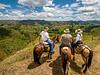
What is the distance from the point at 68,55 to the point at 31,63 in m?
4.44

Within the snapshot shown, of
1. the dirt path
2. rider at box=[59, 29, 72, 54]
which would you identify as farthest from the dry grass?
rider at box=[59, 29, 72, 54]

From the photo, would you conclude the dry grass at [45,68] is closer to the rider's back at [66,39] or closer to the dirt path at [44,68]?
the dirt path at [44,68]

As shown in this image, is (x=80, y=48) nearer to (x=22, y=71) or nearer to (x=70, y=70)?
(x=70, y=70)

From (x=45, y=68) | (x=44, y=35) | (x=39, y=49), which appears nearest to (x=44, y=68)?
(x=45, y=68)

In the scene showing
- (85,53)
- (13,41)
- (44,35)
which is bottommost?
(13,41)

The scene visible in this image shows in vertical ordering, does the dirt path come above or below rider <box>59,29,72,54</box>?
below

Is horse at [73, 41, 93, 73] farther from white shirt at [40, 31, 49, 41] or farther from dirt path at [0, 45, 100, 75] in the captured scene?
white shirt at [40, 31, 49, 41]

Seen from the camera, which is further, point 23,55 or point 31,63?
point 23,55

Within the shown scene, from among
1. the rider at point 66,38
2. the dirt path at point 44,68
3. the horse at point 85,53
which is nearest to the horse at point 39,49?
the dirt path at point 44,68

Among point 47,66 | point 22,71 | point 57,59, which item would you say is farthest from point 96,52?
point 22,71

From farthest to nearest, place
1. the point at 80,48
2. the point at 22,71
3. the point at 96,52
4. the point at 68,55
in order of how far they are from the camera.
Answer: the point at 96,52, the point at 22,71, the point at 80,48, the point at 68,55

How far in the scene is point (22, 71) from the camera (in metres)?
16.6

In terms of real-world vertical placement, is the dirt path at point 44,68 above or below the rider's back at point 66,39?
below

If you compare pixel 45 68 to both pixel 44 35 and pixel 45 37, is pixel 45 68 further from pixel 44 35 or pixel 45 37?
pixel 44 35
